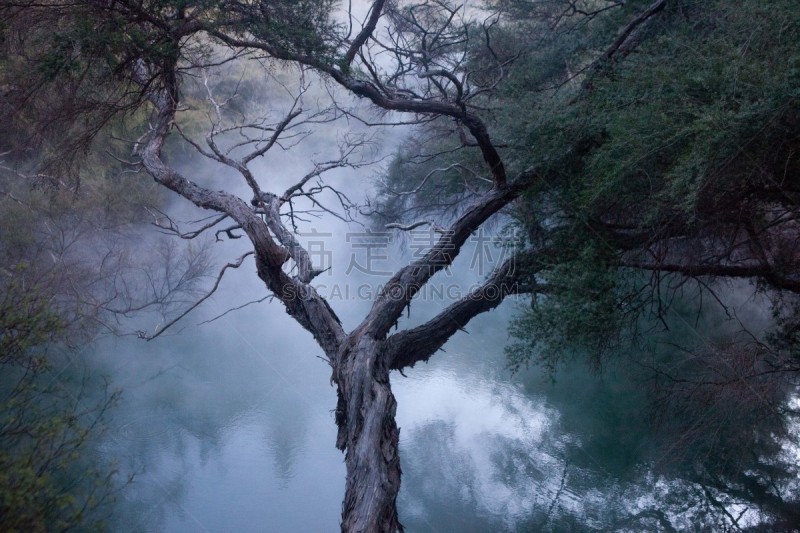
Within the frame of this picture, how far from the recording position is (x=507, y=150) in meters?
5.33

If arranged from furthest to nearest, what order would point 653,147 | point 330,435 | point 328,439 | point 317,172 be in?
point 330,435 → point 328,439 → point 317,172 → point 653,147

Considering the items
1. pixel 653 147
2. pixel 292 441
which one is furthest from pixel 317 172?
pixel 292 441

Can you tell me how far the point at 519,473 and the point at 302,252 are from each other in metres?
3.36

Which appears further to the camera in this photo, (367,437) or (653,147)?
(653,147)

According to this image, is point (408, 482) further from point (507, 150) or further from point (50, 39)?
point (50, 39)

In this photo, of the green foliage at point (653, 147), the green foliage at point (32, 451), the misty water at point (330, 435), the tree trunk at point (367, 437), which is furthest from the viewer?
the misty water at point (330, 435)

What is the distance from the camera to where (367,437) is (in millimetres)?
3137

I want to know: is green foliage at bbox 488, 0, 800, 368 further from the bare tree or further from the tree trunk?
the tree trunk

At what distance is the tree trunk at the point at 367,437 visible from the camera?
9.01ft

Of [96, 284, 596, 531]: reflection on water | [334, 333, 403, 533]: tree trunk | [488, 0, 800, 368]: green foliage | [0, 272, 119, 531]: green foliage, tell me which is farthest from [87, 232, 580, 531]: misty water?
[0, 272, 119, 531]: green foliage

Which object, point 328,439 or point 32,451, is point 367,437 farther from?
point 328,439

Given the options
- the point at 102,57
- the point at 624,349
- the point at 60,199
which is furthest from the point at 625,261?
the point at 60,199

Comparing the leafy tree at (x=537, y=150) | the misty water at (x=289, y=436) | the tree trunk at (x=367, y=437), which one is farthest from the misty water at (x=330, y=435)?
the leafy tree at (x=537, y=150)

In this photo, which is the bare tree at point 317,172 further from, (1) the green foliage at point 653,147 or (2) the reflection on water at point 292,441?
(2) the reflection on water at point 292,441
